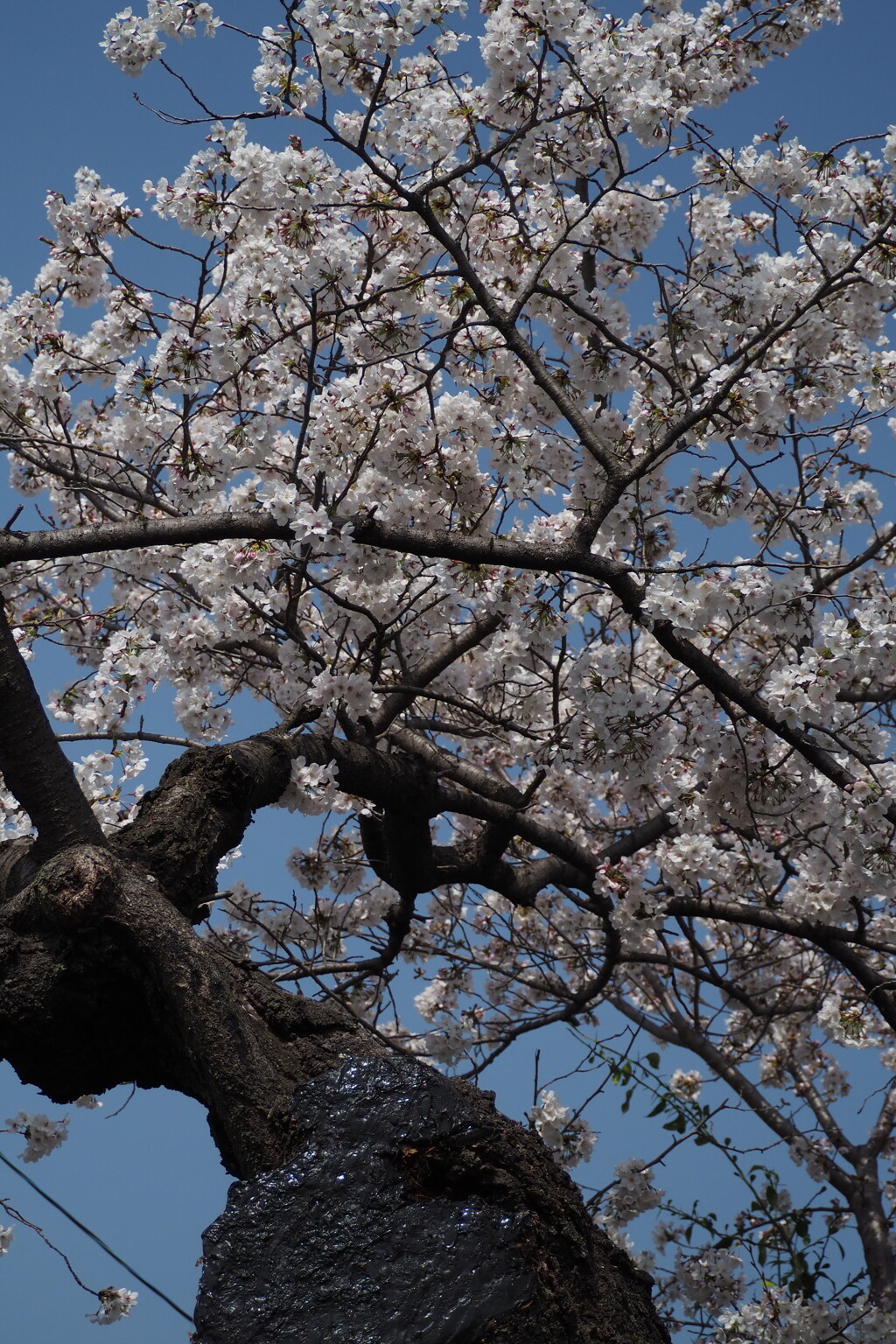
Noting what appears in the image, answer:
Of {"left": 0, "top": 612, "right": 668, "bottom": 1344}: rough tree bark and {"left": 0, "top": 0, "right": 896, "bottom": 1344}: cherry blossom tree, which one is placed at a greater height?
{"left": 0, "top": 0, "right": 896, "bottom": 1344}: cherry blossom tree

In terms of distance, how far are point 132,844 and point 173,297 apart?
235 centimetres

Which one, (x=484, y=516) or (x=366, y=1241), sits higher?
(x=484, y=516)

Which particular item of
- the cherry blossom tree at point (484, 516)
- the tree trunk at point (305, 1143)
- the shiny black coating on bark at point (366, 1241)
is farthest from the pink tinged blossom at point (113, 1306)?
the shiny black coating on bark at point (366, 1241)

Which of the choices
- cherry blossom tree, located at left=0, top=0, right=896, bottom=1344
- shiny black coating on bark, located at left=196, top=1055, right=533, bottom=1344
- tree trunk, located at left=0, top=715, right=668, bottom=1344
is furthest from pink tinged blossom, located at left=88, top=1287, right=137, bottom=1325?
shiny black coating on bark, located at left=196, top=1055, right=533, bottom=1344

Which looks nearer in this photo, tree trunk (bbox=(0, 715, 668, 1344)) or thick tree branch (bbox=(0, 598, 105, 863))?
tree trunk (bbox=(0, 715, 668, 1344))

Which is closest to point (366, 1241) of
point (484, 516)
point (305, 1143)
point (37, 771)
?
point (305, 1143)

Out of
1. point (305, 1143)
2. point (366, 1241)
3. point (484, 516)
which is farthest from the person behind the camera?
point (484, 516)

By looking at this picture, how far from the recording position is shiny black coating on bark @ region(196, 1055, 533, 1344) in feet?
5.24

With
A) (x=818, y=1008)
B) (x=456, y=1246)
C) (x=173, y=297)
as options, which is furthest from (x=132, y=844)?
(x=818, y=1008)

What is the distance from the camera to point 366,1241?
1.68m

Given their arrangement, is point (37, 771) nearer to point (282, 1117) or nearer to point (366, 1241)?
point (282, 1117)

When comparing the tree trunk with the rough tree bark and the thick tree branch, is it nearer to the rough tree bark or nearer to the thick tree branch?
the rough tree bark

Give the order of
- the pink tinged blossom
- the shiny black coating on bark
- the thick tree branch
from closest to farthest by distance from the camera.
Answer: the shiny black coating on bark → the thick tree branch → the pink tinged blossom

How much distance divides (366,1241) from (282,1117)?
28cm
